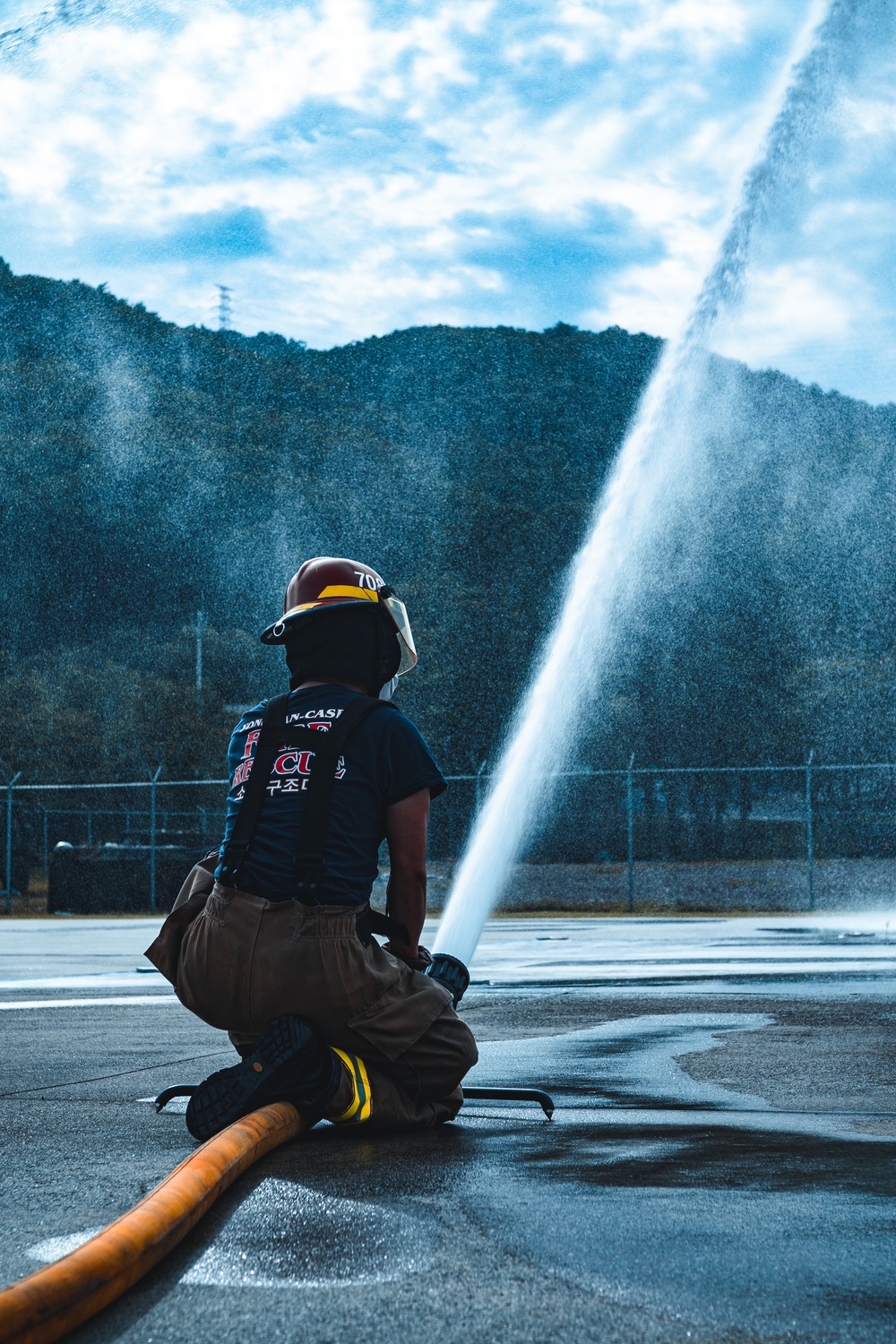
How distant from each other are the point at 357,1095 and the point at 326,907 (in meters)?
0.39

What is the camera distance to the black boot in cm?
283

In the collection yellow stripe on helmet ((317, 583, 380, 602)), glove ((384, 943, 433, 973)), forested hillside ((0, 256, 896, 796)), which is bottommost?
glove ((384, 943, 433, 973))

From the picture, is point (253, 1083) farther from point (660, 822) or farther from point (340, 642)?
point (660, 822)

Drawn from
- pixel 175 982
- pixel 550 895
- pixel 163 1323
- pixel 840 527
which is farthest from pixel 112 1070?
pixel 840 527

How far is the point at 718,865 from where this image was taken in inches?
1173

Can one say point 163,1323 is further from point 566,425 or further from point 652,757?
point 566,425

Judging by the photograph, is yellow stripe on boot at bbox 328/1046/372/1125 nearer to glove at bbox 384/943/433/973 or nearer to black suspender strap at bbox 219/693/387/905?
glove at bbox 384/943/433/973

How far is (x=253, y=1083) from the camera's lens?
2850 mm

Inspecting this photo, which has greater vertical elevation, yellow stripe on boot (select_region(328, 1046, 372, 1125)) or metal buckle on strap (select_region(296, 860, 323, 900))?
metal buckle on strap (select_region(296, 860, 323, 900))

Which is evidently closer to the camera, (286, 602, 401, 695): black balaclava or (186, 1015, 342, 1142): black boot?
(186, 1015, 342, 1142): black boot

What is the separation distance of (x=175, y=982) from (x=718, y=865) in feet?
90.1

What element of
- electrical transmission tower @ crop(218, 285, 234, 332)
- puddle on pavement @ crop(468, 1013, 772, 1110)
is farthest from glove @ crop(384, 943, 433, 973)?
electrical transmission tower @ crop(218, 285, 234, 332)

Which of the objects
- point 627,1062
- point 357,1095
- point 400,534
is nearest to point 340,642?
point 357,1095

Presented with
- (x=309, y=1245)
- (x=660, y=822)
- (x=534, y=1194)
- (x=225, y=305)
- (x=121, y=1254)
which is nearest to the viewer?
(x=121, y=1254)
